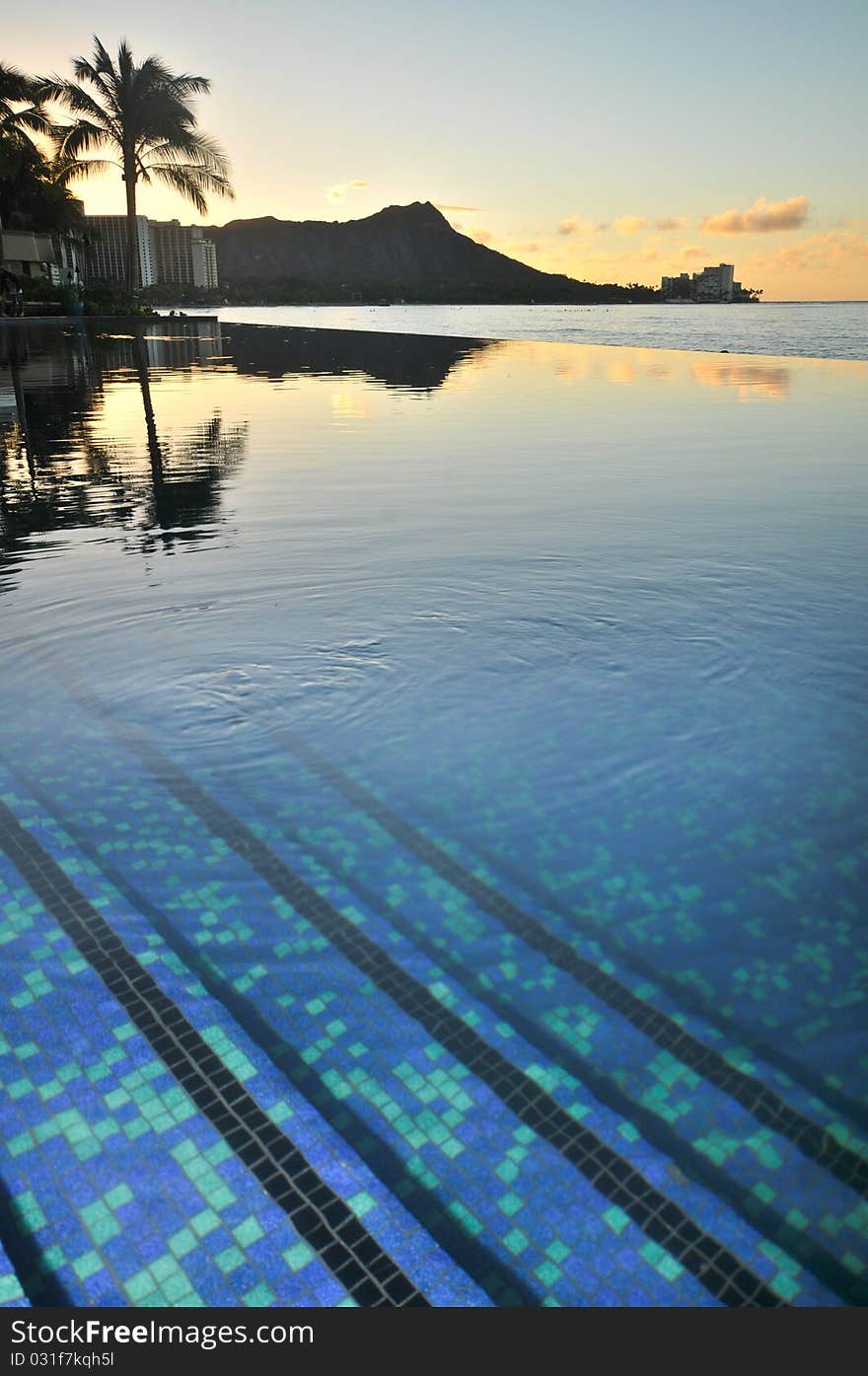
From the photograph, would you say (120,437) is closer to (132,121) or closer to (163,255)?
(132,121)

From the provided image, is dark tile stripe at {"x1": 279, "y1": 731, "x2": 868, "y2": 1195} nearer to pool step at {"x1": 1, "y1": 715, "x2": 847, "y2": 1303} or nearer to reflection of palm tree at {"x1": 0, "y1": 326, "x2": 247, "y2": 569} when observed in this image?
pool step at {"x1": 1, "y1": 715, "x2": 847, "y2": 1303}

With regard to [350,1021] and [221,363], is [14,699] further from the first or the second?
[221,363]

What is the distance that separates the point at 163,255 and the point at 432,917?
726 feet

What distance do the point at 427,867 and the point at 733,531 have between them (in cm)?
547

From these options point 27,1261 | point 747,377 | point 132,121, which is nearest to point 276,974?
point 27,1261

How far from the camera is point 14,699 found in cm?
479

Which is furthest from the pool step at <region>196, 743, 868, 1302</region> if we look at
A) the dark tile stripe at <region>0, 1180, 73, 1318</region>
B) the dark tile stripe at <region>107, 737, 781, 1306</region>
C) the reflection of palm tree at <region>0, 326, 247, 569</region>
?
the reflection of palm tree at <region>0, 326, 247, 569</region>

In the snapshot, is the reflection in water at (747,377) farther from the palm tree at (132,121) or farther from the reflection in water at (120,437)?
the palm tree at (132,121)

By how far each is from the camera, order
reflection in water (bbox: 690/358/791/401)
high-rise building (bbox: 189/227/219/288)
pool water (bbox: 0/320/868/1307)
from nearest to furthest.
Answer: pool water (bbox: 0/320/868/1307)
reflection in water (bbox: 690/358/791/401)
high-rise building (bbox: 189/227/219/288)

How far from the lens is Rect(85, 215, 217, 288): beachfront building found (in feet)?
556

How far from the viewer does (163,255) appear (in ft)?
647

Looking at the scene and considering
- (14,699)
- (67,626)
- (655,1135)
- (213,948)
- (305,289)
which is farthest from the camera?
(305,289)

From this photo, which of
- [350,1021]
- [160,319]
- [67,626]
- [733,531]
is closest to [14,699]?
[67,626]

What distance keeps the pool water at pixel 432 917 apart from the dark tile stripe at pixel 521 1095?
0.03 ft
